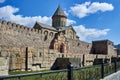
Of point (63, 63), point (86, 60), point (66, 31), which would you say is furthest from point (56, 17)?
point (63, 63)

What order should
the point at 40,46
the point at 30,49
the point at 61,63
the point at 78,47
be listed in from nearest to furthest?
1. the point at 30,49
2. the point at 61,63
3. the point at 40,46
4. the point at 78,47

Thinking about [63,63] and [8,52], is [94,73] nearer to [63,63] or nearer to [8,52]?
[8,52]

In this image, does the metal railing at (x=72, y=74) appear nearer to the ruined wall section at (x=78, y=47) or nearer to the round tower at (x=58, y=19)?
the ruined wall section at (x=78, y=47)

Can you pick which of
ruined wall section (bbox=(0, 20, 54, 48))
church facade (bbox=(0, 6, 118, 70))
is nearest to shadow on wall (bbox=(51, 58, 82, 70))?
church facade (bbox=(0, 6, 118, 70))

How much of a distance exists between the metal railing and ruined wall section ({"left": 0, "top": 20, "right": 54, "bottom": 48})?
13.9m

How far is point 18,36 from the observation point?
24.1 metres

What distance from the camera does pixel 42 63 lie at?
1305 centimetres

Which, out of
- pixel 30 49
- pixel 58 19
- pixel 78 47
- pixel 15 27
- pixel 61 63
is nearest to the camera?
pixel 30 49

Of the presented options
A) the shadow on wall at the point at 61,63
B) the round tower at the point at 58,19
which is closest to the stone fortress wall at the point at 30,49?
the shadow on wall at the point at 61,63

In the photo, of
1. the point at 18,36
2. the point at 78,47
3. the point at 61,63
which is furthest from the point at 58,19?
the point at 61,63

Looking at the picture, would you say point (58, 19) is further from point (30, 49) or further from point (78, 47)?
point (30, 49)

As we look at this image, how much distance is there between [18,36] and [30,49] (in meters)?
13.0

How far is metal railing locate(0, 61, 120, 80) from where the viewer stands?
4.17 m

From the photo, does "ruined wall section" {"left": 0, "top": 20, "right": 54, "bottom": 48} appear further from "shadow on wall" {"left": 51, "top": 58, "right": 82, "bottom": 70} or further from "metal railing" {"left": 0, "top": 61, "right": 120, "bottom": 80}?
"metal railing" {"left": 0, "top": 61, "right": 120, "bottom": 80}
